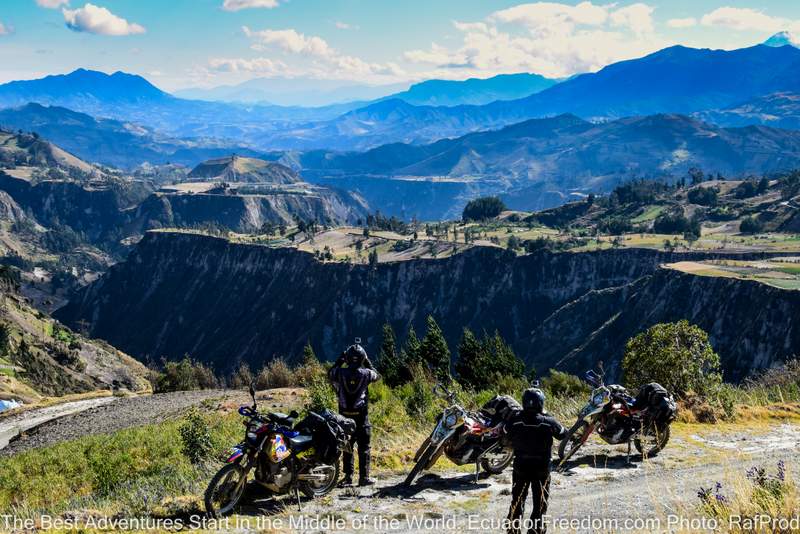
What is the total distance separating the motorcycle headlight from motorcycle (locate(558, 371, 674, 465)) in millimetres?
3285

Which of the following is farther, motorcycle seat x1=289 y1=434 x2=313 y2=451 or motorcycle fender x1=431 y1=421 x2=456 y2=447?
motorcycle fender x1=431 y1=421 x2=456 y2=447

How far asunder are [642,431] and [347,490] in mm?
7227

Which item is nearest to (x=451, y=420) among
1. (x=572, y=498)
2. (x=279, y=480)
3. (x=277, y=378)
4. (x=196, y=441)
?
(x=572, y=498)

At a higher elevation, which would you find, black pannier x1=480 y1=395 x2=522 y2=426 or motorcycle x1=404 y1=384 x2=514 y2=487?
black pannier x1=480 y1=395 x2=522 y2=426

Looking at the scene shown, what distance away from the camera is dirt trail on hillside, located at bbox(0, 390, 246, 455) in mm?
40469

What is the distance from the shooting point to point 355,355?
1407 centimetres

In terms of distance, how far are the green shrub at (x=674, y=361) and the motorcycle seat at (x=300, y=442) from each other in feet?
42.3

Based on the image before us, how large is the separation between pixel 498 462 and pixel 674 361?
11.0 metres

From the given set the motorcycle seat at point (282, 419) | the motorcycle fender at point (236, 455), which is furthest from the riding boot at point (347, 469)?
the motorcycle fender at point (236, 455)

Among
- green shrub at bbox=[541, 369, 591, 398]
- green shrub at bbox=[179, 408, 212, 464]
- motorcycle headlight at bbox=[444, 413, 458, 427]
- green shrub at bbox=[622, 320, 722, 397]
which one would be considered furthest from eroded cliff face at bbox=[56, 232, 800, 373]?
motorcycle headlight at bbox=[444, 413, 458, 427]

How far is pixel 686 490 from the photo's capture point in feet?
42.1

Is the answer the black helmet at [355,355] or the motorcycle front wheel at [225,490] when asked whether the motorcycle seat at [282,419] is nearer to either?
the motorcycle front wheel at [225,490]

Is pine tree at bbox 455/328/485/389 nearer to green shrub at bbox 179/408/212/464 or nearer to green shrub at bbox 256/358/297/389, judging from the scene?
green shrub at bbox 256/358/297/389

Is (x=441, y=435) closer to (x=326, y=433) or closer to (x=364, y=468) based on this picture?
(x=364, y=468)
